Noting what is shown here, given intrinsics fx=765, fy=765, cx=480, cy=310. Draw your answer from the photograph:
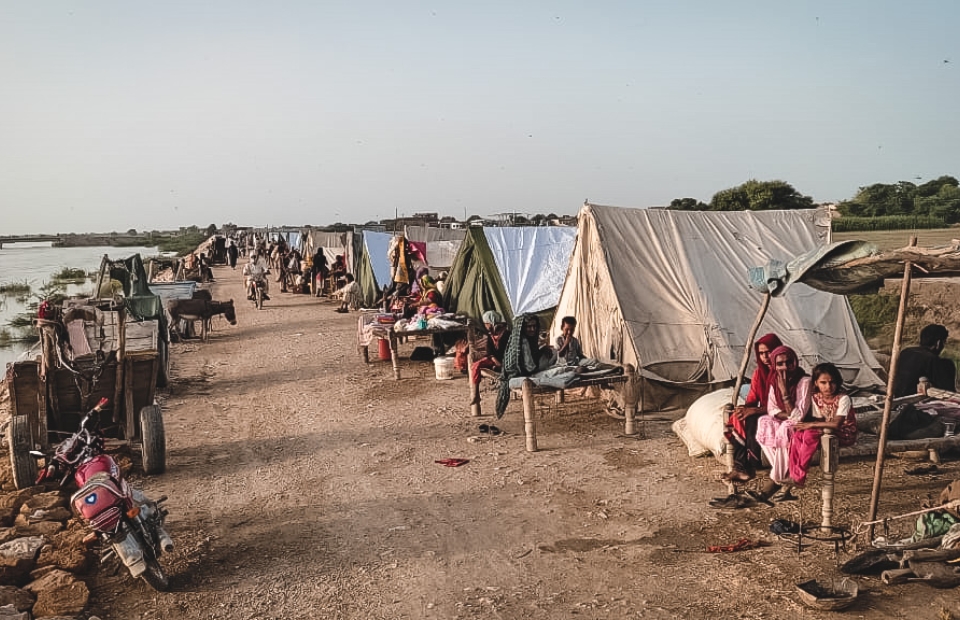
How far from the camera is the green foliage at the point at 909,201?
→ 31.5m

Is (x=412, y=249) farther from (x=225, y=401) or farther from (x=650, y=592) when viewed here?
(x=650, y=592)

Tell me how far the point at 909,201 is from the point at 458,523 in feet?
123

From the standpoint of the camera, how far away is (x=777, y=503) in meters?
5.93

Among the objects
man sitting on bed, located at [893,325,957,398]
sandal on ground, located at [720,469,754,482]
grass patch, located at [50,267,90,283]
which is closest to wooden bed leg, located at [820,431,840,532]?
sandal on ground, located at [720,469,754,482]

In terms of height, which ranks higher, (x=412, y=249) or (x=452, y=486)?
(x=412, y=249)

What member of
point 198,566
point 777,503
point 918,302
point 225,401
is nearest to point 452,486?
point 198,566

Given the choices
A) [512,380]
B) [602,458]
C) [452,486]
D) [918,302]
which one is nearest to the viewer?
[452,486]

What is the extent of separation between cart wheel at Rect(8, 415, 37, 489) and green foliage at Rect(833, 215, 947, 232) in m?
30.3

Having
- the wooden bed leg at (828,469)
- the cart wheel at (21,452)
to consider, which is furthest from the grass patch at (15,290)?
the wooden bed leg at (828,469)

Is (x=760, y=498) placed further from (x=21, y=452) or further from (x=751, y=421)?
(x=21, y=452)

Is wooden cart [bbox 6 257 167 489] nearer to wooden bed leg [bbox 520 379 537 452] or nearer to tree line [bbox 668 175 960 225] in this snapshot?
wooden bed leg [bbox 520 379 537 452]

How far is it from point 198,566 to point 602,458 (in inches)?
147

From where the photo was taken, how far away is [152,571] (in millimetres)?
4707

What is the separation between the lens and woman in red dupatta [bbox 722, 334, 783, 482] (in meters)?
5.91
